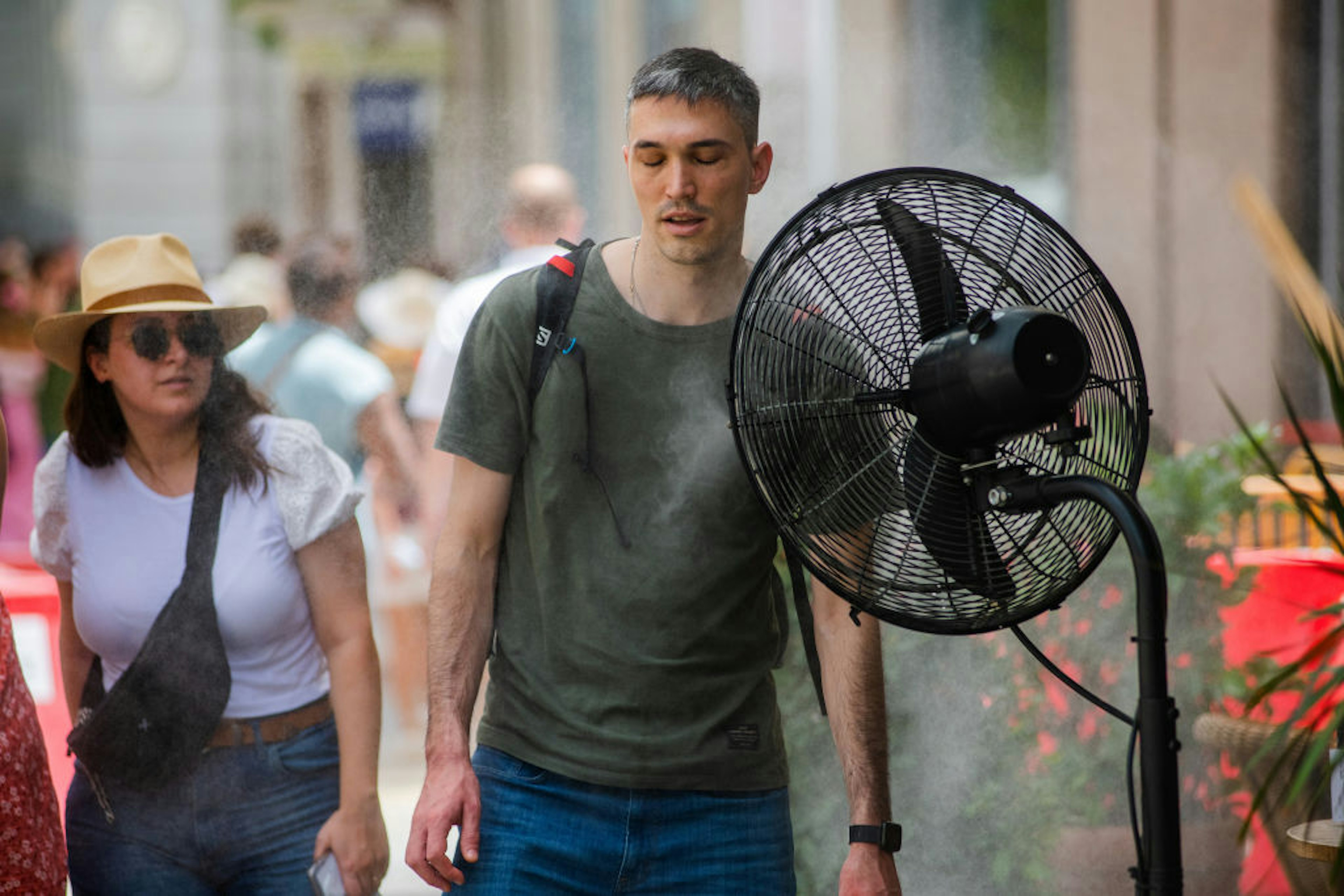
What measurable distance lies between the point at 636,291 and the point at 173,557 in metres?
1.03

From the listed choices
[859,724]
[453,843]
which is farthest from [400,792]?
[859,724]

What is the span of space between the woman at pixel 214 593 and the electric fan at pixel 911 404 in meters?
1.08

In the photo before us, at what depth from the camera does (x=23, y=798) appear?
2787 millimetres

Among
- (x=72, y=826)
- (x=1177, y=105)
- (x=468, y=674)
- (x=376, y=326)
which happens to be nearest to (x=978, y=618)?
(x=468, y=674)

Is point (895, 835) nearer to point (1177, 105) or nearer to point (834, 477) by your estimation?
point (834, 477)

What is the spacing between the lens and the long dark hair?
10.1 ft

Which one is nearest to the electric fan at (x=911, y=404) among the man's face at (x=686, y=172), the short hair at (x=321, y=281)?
the man's face at (x=686, y=172)

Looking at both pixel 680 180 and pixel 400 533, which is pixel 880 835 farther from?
pixel 400 533

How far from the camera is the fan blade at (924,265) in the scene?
236 centimetres

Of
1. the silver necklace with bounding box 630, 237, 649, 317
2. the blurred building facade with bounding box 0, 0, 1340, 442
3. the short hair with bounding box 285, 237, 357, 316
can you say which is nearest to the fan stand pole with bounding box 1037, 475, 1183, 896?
the silver necklace with bounding box 630, 237, 649, 317

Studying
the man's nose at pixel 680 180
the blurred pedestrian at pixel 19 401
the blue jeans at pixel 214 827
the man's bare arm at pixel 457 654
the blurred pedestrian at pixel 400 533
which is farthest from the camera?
the blurred pedestrian at pixel 19 401

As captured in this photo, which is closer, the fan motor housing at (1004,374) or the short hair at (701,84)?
the fan motor housing at (1004,374)

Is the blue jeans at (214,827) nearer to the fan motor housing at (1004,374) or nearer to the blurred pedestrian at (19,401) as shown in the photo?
the fan motor housing at (1004,374)

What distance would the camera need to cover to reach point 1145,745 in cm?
202
